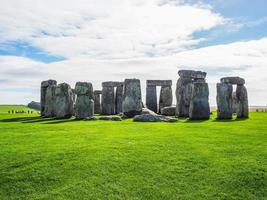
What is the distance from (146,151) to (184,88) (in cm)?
1576

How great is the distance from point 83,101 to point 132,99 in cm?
371

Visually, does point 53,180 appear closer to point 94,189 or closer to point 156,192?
point 94,189

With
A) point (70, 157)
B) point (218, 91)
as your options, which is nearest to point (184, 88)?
point (218, 91)

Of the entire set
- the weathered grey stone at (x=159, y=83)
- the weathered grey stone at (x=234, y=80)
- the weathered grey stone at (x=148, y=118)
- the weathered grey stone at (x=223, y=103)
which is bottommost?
the weathered grey stone at (x=148, y=118)

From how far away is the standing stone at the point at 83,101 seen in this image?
24.9m

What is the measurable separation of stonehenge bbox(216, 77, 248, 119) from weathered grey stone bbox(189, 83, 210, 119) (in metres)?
0.92

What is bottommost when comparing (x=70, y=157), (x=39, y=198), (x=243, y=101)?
(x=39, y=198)

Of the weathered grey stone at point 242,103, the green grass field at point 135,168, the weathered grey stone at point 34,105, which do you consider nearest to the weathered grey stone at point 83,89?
the weathered grey stone at point 242,103

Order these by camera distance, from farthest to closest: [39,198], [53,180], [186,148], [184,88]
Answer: [184,88] → [186,148] → [53,180] → [39,198]

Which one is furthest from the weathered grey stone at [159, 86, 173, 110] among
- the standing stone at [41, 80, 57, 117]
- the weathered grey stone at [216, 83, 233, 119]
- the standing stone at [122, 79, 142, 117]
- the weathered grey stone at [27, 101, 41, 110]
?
the weathered grey stone at [27, 101, 41, 110]

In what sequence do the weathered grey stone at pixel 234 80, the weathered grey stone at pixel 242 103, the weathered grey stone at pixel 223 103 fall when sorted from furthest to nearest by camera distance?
the weathered grey stone at pixel 242 103, the weathered grey stone at pixel 234 80, the weathered grey stone at pixel 223 103

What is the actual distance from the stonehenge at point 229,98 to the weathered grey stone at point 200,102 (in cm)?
92

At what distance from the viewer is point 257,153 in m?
11.6

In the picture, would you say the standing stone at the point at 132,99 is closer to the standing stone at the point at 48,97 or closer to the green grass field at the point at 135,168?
the standing stone at the point at 48,97
